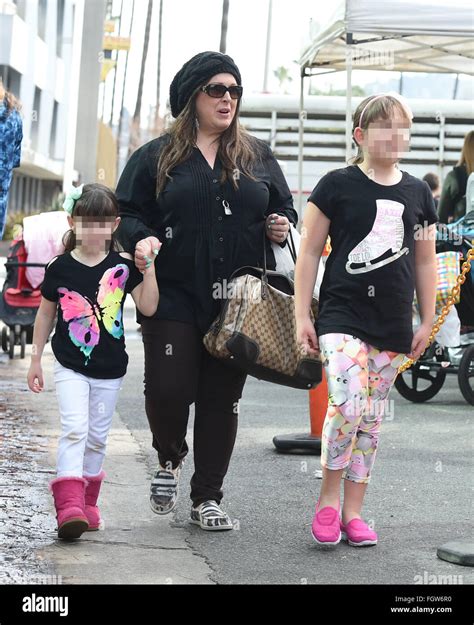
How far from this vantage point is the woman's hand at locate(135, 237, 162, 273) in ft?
17.4

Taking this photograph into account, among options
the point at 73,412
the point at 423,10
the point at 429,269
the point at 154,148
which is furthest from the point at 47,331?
the point at 423,10

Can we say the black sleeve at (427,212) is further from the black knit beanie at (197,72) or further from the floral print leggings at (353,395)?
the black knit beanie at (197,72)

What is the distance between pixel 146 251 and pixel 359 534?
143cm

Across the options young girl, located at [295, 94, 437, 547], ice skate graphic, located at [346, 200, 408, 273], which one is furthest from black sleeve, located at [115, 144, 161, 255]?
ice skate graphic, located at [346, 200, 408, 273]

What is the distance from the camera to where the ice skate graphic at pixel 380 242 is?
529cm

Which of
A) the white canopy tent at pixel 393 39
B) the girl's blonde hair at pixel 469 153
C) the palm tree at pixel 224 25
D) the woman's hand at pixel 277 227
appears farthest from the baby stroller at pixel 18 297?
the palm tree at pixel 224 25

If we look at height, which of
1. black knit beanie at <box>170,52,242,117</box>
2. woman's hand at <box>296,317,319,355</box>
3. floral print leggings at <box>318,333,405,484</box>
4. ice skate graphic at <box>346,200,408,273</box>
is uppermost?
black knit beanie at <box>170,52,242,117</box>

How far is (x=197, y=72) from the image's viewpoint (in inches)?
215

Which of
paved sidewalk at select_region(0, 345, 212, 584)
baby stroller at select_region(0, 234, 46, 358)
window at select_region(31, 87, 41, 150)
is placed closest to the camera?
paved sidewalk at select_region(0, 345, 212, 584)

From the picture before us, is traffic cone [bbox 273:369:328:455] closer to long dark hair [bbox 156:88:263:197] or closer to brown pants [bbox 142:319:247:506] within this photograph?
brown pants [bbox 142:319:247:506]

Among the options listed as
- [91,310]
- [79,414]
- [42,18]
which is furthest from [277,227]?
[42,18]

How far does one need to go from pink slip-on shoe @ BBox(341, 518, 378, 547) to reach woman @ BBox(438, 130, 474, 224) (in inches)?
240

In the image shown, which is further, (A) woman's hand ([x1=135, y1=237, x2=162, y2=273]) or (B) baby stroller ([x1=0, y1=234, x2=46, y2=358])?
(B) baby stroller ([x1=0, y1=234, x2=46, y2=358])
